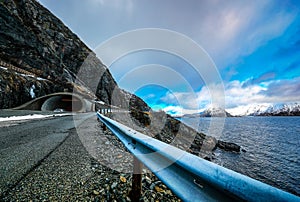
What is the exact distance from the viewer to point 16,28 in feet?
116

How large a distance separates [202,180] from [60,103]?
41715 millimetres

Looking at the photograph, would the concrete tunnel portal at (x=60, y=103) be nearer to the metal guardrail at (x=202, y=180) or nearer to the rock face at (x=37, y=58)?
the rock face at (x=37, y=58)

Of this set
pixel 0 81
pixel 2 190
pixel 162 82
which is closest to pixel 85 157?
pixel 2 190

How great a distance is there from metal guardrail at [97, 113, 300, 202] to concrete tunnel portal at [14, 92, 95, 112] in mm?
25410

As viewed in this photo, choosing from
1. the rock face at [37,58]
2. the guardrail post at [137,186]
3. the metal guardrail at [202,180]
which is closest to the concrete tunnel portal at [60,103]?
the rock face at [37,58]

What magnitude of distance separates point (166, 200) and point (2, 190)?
6.69 ft

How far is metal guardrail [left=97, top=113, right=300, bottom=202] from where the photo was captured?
2.09 feet

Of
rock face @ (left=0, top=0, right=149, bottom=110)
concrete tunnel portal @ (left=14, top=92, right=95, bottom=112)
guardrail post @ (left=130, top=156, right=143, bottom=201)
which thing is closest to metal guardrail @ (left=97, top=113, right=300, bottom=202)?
guardrail post @ (left=130, top=156, right=143, bottom=201)

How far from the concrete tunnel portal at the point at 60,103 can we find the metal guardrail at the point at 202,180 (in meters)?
25.4

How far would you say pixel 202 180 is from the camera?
95cm

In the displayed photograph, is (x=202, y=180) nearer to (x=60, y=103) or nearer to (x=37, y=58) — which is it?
(x=60, y=103)

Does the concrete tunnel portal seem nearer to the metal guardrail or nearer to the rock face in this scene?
the rock face

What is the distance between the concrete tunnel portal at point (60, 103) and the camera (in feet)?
75.1

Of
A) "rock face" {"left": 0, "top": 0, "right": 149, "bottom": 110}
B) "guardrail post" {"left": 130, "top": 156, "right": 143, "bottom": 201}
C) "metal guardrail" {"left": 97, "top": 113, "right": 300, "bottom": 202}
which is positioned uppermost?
"rock face" {"left": 0, "top": 0, "right": 149, "bottom": 110}
